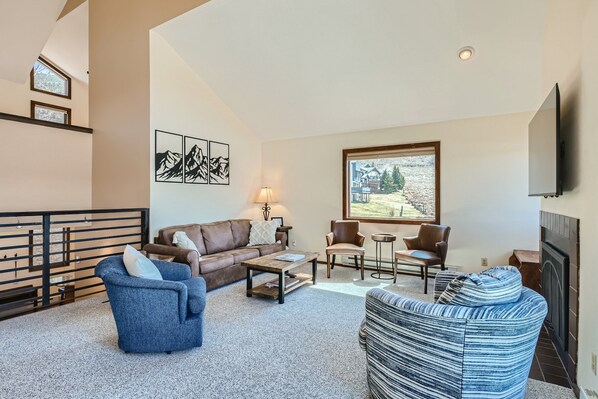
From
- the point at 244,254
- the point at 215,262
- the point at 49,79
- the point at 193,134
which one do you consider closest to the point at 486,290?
the point at 215,262

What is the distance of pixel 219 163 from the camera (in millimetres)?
5465

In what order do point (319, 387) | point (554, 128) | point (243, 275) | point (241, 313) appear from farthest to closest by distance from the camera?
point (243, 275), point (241, 313), point (554, 128), point (319, 387)

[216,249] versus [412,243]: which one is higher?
[412,243]

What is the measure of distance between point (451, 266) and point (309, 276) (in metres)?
2.23

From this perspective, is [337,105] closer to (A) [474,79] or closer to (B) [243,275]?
(A) [474,79]

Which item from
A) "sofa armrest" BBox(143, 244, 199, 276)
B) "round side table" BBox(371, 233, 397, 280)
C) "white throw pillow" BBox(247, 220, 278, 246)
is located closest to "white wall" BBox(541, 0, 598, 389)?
"round side table" BBox(371, 233, 397, 280)

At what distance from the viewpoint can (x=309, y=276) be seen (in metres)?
4.60

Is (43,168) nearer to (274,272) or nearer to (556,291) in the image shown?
(274,272)

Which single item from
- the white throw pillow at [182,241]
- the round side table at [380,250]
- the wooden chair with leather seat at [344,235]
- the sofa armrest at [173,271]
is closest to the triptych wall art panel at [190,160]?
the white throw pillow at [182,241]

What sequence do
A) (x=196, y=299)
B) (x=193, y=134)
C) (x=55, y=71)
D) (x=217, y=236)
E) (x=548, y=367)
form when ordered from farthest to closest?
(x=55, y=71)
(x=193, y=134)
(x=217, y=236)
(x=196, y=299)
(x=548, y=367)

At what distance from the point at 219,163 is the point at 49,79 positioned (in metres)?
4.52

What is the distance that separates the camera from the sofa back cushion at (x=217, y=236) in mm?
4676

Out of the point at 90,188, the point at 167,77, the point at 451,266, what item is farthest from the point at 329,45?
the point at 90,188

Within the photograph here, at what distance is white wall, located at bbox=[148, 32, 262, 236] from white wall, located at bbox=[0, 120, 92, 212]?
5.58 ft
